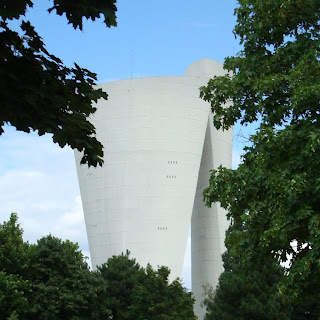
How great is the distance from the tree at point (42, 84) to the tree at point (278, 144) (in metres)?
8.84

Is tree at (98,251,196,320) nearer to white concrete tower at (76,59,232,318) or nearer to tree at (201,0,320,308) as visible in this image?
white concrete tower at (76,59,232,318)

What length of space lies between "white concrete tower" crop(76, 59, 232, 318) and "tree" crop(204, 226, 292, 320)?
16525 millimetres

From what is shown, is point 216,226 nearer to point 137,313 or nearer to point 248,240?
point 137,313

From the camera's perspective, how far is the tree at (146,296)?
36.8 m

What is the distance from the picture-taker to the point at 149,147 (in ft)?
182

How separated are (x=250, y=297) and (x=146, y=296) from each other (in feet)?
20.2

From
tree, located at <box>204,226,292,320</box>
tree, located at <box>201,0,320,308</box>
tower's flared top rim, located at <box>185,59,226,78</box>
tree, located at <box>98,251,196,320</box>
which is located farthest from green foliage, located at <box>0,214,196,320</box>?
tower's flared top rim, located at <box>185,59,226,78</box>

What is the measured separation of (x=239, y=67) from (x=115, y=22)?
12088 mm

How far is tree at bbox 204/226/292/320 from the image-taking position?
112 feet

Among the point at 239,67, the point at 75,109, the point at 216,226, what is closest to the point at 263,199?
the point at 239,67

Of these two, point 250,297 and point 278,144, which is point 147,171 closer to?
point 250,297

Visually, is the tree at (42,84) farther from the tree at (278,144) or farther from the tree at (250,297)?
the tree at (250,297)

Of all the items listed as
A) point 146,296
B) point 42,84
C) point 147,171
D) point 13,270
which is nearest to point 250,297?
point 146,296

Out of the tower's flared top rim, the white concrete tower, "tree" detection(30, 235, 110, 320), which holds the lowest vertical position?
"tree" detection(30, 235, 110, 320)
